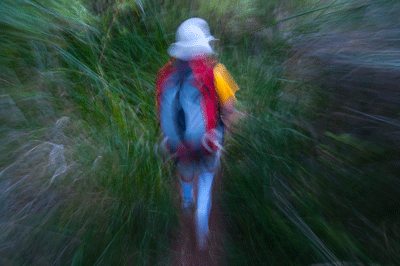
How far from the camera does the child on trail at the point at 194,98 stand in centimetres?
120

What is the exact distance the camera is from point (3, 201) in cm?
120

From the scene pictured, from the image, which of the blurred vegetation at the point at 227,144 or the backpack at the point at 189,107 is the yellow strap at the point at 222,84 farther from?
the blurred vegetation at the point at 227,144

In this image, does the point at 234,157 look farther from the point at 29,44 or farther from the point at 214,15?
the point at 214,15

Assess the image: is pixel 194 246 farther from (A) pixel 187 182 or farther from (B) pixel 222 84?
(B) pixel 222 84

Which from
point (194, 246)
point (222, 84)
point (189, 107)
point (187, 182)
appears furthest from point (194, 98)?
point (194, 246)

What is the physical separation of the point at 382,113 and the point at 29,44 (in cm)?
229

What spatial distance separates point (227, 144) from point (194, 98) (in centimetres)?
91

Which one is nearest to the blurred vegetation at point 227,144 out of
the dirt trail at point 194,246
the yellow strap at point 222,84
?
the dirt trail at point 194,246

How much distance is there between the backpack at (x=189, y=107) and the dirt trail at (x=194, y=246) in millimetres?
606

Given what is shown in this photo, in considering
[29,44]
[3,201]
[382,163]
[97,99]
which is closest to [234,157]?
[382,163]

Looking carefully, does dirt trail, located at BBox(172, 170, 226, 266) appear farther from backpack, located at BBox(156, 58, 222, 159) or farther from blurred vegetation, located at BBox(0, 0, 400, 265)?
backpack, located at BBox(156, 58, 222, 159)

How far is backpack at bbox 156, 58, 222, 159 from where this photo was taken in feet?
3.94

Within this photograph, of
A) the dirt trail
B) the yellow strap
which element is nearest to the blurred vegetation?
the dirt trail

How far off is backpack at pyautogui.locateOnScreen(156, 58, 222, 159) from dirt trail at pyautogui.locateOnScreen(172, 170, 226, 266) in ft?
1.99
